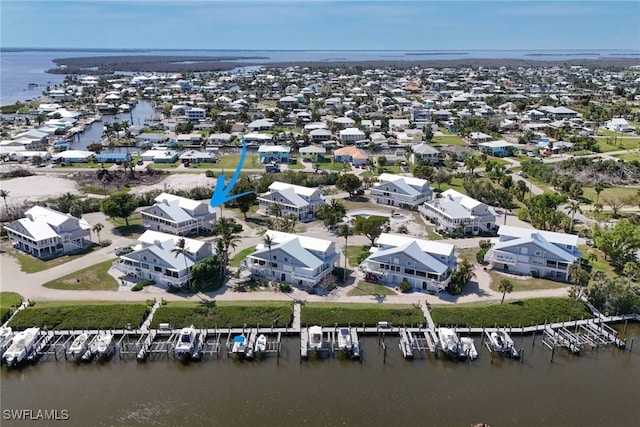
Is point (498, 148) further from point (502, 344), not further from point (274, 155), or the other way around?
point (502, 344)

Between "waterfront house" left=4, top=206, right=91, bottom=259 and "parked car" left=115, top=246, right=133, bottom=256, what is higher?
→ "waterfront house" left=4, top=206, right=91, bottom=259

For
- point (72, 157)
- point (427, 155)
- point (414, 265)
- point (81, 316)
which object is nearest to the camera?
point (81, 316)

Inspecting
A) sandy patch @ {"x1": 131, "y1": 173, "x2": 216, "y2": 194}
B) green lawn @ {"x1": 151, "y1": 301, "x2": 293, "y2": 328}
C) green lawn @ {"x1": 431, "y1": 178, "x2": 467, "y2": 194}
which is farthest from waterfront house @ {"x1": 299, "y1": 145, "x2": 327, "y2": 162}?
green lawn @ {"x1": 151, "y1": 301, "x2": 293, "y2": 328}

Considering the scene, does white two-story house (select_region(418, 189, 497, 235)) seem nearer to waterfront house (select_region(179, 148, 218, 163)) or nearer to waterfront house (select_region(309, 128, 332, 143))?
waterfront house (select_region(179, 148, 218, 163))

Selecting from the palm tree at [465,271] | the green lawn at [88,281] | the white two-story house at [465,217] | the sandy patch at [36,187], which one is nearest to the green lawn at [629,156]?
the white two-story house at [465,217]

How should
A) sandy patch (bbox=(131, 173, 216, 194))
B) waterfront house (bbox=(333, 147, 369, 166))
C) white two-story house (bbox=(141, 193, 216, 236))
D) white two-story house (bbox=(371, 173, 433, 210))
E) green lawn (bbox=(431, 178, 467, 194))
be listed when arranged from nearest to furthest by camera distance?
1. white two-story house (bbox=(141, 193, 216, 236))
2. white two-story house (bbox=(371, 173, 433, 210))
3. sandy patch (bbox=(131, 173, 216, 194))
4. green lawn (bbox=(431, 178, 467, 194))
5. waterfront house (bbox=(333, 147, 369, 166))

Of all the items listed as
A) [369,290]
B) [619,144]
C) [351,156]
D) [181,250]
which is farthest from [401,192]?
[619,144]
